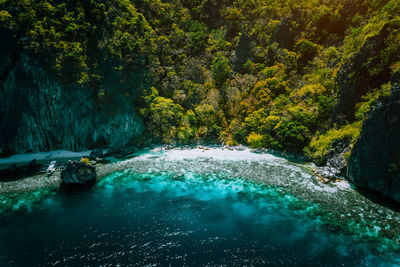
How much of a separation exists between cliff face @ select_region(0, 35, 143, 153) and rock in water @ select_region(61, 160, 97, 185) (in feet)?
42.0

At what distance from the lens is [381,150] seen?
16.6 m

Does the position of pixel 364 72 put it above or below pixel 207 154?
above

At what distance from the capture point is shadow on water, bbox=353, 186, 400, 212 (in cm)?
1579

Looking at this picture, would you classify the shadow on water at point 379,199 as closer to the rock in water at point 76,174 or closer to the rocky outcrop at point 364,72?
the rocky outcrop at point 364,72

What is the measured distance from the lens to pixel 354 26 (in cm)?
3884

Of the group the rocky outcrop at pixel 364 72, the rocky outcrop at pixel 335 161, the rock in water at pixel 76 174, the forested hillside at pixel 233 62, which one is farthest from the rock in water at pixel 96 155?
the rocky outcrop at pixel 364 72

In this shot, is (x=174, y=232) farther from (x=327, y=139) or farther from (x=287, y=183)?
(x=327, y=139)

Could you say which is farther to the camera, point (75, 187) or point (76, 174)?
point (76, 174)

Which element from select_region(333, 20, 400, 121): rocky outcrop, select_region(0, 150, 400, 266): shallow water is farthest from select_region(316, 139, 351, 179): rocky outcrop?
select_region(0, 150, 400, 266): shallow water

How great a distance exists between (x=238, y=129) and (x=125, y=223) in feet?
87.3

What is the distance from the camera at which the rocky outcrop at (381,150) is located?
15.6m

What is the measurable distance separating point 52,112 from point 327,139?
42194 mm

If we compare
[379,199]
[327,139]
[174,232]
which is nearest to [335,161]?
[327,139]

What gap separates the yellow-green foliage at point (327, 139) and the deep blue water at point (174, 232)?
10.7 m
